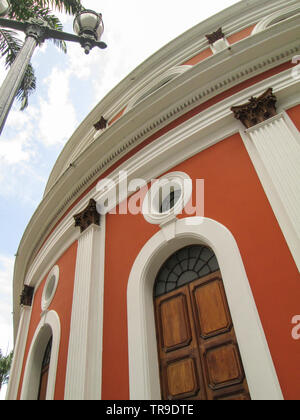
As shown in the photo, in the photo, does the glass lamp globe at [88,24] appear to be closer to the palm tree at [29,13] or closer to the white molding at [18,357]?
the palm tree at [29,13]

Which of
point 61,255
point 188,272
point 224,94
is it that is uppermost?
point 224,94

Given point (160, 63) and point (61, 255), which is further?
point (160, 63)

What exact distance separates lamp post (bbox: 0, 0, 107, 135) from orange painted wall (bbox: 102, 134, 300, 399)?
121 inches

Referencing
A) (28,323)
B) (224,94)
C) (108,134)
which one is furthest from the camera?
(28,323)

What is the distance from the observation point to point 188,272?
6.02m

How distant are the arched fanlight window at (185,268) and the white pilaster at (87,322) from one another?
1.38 meters

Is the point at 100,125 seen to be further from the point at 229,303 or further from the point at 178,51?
the point at 229,303

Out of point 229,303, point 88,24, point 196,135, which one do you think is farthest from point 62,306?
point 88,24

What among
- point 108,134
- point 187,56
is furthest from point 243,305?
point 187,56

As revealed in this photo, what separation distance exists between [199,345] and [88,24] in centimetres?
536

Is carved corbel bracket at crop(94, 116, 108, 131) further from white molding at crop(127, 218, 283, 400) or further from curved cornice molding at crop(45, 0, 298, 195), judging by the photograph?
white molding at crop(127, 218, 283, 400)

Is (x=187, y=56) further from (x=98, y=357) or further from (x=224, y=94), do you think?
(x=98, y=357)
